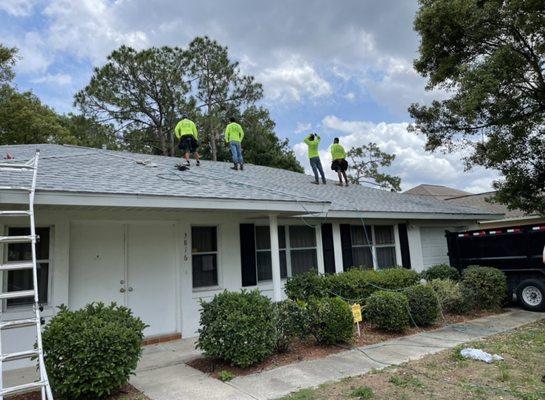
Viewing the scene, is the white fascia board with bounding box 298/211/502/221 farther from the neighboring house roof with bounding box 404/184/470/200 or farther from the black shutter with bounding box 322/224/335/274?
the neighboring house roof with bounding box 404/184/470/200

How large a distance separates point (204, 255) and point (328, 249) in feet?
11.3

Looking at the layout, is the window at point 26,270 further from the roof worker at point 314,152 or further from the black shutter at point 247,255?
the roof worker at point 314,152

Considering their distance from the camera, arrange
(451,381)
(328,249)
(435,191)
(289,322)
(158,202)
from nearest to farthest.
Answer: (451,381), (158,202), (289,322), (328,249), (435,191)

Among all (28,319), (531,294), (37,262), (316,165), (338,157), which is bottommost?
(531,294)

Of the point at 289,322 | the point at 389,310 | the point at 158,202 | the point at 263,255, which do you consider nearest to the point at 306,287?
the point at 263,255

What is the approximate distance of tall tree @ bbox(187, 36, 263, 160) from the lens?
25.1m

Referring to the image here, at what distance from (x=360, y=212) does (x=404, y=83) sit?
8.31 m

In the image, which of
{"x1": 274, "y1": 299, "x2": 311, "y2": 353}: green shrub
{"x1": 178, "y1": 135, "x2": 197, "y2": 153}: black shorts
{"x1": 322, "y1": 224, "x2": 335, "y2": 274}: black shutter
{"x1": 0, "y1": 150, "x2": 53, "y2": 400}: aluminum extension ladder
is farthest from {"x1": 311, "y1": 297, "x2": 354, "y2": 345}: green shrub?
{"x1": 178, "y1": 135, "x2": 197, "y2": 153}: black shorts


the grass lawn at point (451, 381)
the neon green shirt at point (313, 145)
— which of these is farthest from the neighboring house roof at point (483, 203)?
the grass lawn at point (451, 381)

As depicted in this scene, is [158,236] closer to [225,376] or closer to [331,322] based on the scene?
[225,376]

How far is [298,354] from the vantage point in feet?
21.3

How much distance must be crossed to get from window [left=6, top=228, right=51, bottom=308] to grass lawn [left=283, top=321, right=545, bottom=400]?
467 cm

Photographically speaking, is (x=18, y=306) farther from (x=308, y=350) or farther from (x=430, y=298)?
(x=430, y=298)

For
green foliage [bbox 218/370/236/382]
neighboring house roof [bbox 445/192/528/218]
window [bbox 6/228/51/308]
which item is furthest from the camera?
neighboring house roof [bbox 445/192/528/218]
